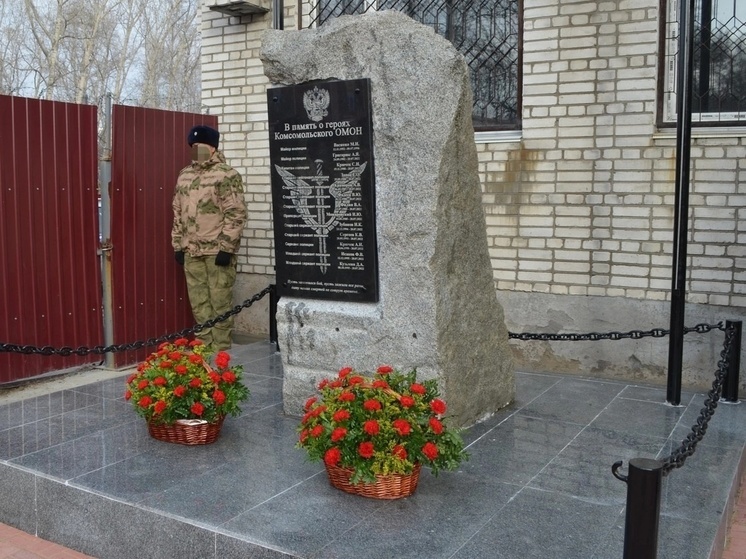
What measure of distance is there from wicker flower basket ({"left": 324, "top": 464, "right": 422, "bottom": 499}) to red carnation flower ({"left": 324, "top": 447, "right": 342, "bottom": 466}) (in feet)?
0.37

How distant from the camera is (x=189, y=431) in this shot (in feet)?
13.8

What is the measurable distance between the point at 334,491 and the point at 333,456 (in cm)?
32

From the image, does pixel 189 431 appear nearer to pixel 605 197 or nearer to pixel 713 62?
pixel 605 197

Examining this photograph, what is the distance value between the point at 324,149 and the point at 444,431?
1824 millimetres

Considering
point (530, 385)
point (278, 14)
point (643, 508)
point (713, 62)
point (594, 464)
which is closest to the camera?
point (643, 508)

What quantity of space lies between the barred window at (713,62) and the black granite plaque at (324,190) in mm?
2793

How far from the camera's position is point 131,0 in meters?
30.1

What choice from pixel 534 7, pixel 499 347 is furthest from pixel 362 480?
pixel 534 7

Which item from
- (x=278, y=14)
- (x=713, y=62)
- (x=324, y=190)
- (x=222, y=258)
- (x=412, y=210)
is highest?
(x=278, y=14)

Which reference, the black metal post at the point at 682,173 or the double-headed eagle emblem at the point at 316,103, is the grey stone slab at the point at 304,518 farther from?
the black metal post at the point at 682,173

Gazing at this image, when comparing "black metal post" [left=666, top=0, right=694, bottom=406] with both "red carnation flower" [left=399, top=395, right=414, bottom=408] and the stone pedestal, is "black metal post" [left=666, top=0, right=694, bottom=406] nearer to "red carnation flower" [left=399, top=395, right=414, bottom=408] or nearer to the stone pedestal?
the stone pedestal

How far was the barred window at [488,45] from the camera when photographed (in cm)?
663

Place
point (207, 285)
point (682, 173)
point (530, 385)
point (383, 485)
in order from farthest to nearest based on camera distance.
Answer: point (207, 285) < point (530, 385) < point (682, 173) < point (383, 485)

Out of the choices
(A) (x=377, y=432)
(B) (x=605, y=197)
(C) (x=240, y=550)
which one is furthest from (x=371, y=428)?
(B) (x=605, y=197)
